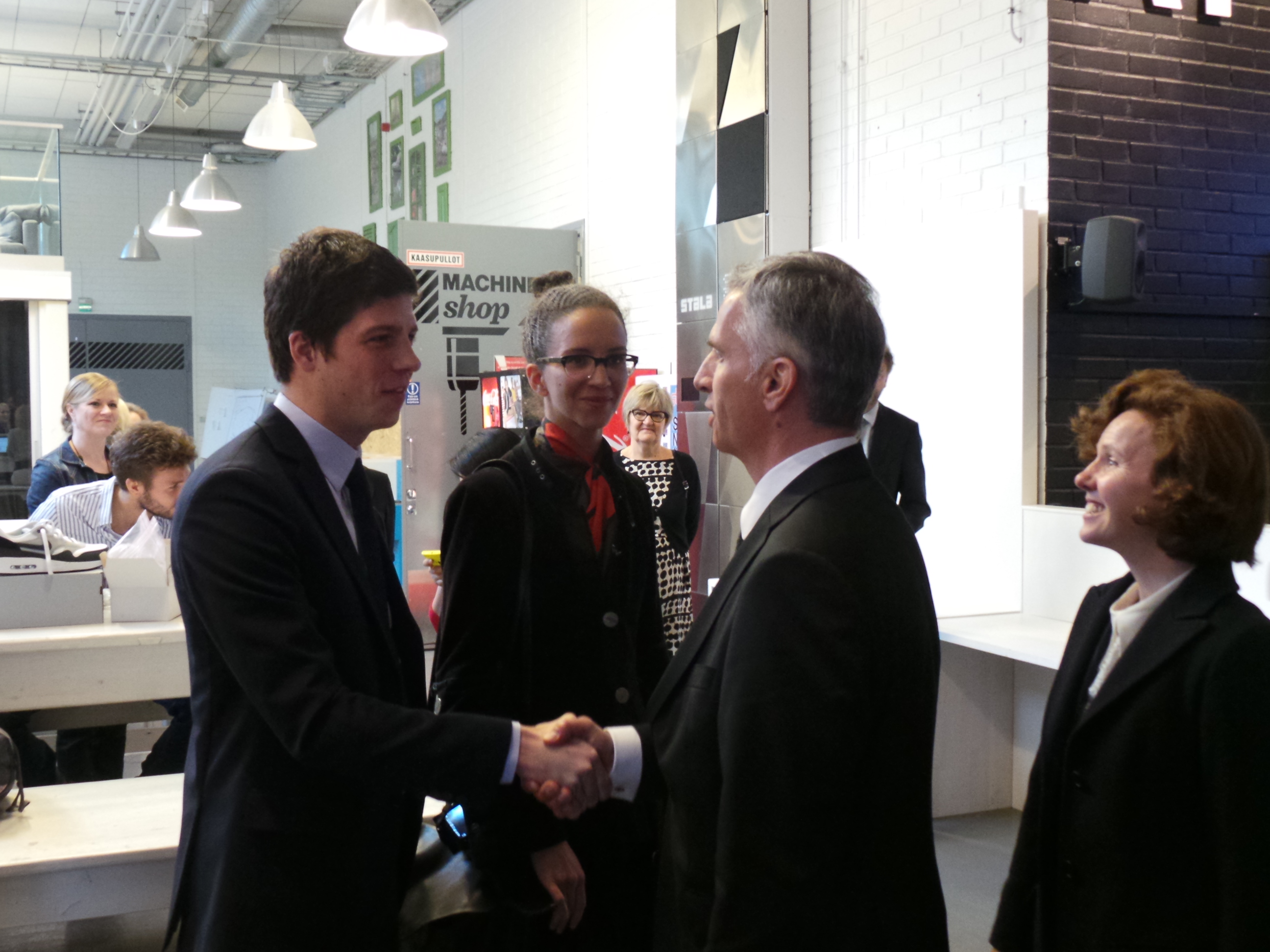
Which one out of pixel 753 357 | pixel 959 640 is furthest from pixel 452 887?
pixel 959 640

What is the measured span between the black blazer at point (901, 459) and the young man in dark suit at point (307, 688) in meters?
2.78

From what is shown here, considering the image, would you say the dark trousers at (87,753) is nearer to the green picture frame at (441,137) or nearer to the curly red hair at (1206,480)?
the curly red hair at (1206,480)

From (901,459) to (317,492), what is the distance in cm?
308

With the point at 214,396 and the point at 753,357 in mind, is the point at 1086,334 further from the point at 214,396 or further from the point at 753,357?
the point at 214,396

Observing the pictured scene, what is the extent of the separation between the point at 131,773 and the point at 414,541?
8.87 feet

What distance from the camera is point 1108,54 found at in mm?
4738

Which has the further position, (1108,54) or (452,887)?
(1108,54)

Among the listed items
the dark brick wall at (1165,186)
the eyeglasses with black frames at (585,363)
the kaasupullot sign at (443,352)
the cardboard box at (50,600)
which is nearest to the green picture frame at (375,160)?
the kaasupullot sign at (443,352)

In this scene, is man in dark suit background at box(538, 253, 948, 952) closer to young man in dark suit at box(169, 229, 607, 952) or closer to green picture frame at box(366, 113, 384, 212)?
young man in dark suit at box(169, 229, 607, 952)

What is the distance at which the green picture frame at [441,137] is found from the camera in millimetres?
10219

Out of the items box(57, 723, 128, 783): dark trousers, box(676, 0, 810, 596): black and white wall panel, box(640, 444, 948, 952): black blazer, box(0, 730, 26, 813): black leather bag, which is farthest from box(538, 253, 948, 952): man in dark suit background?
box(676, 0, 810, 596): black and white wall panel

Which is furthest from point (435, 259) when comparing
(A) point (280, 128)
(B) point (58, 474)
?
(B) point (58, 474)

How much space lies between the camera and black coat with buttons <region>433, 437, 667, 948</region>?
6.24ft

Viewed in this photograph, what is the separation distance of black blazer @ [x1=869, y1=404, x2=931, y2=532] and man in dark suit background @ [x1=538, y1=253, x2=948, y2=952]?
2904 mm
